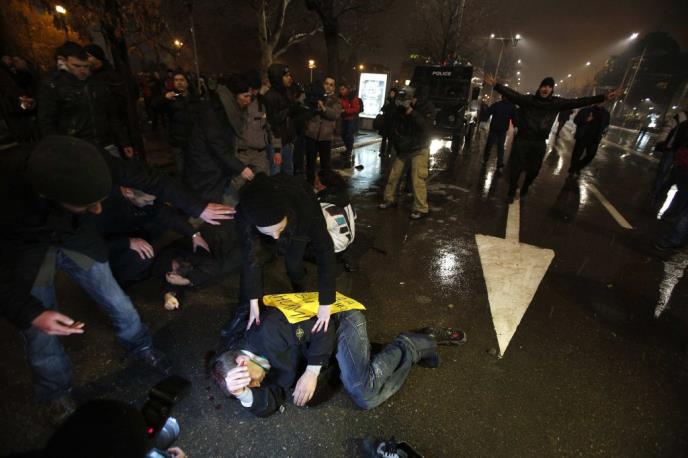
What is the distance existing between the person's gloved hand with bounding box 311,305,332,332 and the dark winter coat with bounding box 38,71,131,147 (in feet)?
9.77

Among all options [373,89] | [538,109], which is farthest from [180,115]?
[373,89]

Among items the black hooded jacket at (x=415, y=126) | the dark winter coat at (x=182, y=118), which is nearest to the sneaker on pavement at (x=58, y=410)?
the dark winter coat at (x=182, y=118)

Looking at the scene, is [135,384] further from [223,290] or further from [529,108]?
[529,108]

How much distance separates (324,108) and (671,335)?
5.88m

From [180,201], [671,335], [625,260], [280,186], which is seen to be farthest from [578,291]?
[180,201]

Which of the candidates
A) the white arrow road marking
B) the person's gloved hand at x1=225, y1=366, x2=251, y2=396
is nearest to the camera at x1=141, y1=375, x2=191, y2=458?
the person's gloved hand at x1=225, y1=366, x2=251, y2=396

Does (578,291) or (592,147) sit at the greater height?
(592,147)

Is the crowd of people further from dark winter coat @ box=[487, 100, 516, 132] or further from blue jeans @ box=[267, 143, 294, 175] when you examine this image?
dark winter coat @ box=[487, 100, 516, 132]

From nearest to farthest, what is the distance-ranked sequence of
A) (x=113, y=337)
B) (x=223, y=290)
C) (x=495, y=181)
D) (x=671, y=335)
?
1. (x=113, y=337)
2. (x=671, y=335)
3. (x=223, y=290)
4. (x=495, y=181)

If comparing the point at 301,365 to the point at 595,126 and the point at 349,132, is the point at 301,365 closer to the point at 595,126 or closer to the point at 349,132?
the point at 349,132

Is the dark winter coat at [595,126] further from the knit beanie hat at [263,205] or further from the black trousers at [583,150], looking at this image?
the knit beanie hat at [263,205]

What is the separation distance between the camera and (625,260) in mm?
4422

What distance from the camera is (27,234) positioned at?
172 cm

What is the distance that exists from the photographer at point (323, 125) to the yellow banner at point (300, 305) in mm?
4782
